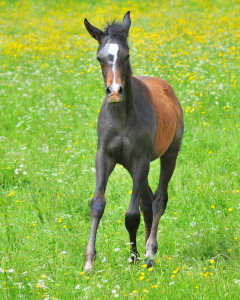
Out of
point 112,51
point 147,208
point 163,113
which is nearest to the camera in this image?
point 112,51

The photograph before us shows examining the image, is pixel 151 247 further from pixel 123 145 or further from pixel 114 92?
pixel 114 92

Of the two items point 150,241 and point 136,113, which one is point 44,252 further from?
point 136,113

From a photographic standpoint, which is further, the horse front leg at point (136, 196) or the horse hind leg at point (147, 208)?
the horse hind leg at point (147, 208)

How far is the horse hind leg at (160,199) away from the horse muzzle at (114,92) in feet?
5.64

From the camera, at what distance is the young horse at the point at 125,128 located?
5227 mm

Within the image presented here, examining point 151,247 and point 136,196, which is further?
point 151,247

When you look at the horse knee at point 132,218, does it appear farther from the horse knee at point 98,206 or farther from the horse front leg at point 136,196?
the horse knee at point 98,206

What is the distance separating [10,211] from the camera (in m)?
7.02

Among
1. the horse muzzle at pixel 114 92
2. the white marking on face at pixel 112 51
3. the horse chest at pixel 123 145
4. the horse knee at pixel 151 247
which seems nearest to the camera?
the horse muzzle at pixel 114 92

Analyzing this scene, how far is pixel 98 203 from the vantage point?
5.47 m

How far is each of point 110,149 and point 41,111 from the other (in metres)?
5.54

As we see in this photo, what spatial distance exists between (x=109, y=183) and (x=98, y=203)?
94.6 inches

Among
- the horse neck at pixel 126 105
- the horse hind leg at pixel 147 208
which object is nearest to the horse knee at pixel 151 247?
the horse hind leg at pixel 147 208

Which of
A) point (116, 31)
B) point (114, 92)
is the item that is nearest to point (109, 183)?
point (116, 31)
